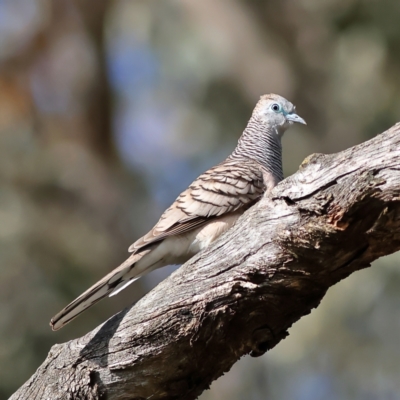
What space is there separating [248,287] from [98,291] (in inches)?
37.7

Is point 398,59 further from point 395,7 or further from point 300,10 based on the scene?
point 300,10

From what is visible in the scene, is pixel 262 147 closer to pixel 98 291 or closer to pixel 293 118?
pixel 293 118

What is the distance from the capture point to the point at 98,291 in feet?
10.8

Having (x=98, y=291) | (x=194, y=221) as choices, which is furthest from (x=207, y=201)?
(x=98, y=291)

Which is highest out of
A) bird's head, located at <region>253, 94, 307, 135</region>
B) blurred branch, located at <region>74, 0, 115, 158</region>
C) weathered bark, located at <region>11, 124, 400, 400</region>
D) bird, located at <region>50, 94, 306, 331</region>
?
blurred branch, located at <region>74, 0, 115, 158</region>

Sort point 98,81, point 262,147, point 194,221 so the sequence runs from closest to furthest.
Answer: point 194,221 < point 262,147 < point 98,81

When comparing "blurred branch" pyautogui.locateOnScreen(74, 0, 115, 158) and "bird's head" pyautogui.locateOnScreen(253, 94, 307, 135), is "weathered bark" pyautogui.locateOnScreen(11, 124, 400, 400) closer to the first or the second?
"bird's head" pyautogui.locateOnScreen(253, 94, 307, 135)

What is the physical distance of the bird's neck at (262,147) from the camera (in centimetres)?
454

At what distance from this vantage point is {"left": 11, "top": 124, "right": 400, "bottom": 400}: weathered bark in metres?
2.34

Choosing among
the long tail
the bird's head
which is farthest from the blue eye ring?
the long tail

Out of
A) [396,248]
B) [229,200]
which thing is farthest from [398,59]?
[396,248]

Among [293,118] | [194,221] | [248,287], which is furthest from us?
[293,118]

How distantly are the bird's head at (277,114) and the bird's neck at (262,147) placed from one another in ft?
0.11

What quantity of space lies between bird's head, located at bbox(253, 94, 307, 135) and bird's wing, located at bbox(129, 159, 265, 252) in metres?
0.95
